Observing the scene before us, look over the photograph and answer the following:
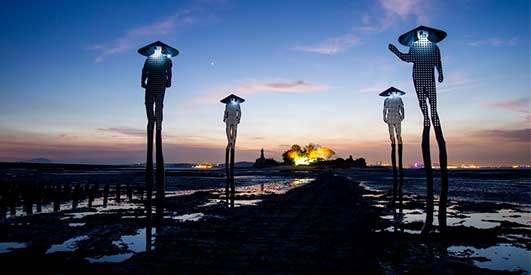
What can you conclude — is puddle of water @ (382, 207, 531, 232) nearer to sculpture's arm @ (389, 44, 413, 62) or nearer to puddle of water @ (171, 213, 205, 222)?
sculpture's arm @ (389, 44, 413, 62)

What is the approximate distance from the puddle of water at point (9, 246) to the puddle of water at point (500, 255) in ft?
29.5

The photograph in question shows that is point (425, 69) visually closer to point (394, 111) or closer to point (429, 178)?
point (429, 178)

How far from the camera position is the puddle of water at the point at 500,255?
6.28 metres

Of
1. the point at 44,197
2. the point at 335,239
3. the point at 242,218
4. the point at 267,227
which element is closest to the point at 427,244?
the point at 335,239

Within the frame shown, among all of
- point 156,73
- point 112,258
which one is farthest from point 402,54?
point 112,258

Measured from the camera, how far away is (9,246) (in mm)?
7645

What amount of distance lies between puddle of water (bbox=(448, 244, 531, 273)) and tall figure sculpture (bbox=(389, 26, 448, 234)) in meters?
1.38

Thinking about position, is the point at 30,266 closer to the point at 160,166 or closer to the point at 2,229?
the point at 2,229

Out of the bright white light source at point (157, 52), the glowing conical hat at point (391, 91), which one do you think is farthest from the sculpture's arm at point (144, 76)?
the glowing conical hat at point (391, 91)

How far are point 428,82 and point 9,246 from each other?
10443 mm

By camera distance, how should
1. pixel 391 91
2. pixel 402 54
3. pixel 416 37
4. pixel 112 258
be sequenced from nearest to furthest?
pixel 112 258, pixel 416 37, pixel 402 54, pixel 391 91

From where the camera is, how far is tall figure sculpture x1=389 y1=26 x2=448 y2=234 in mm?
8859

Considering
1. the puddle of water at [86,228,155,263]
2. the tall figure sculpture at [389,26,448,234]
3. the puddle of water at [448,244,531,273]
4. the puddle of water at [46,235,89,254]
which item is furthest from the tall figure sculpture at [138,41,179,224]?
the puddle of water at [448,244,531,273]

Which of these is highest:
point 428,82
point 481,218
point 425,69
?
point 425,69
